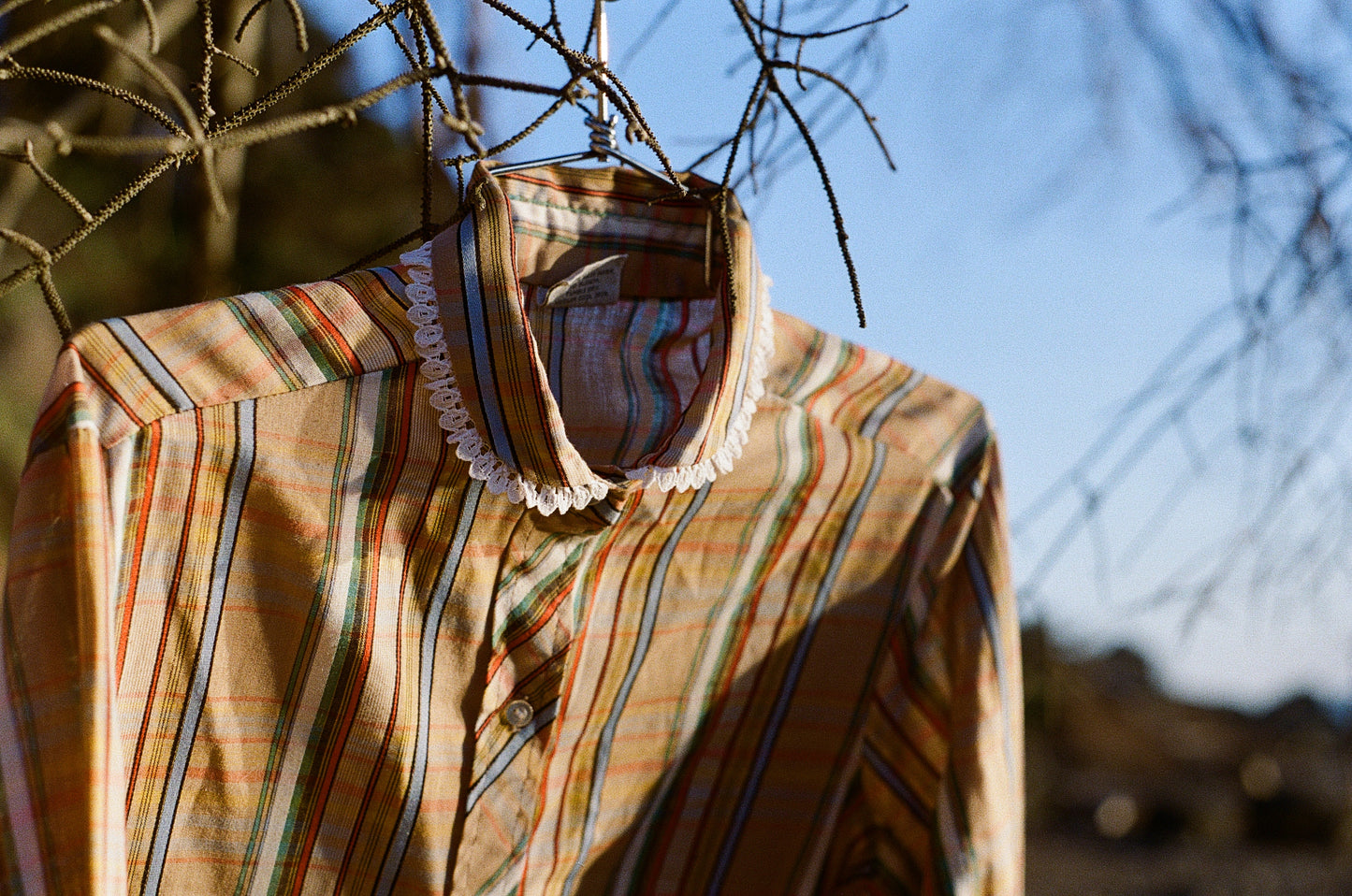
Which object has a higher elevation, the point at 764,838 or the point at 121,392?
the point at 121,392

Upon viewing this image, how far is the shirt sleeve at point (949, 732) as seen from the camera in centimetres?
91

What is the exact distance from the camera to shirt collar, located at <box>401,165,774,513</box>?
2.44 feet

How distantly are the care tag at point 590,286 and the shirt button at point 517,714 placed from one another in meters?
0.34

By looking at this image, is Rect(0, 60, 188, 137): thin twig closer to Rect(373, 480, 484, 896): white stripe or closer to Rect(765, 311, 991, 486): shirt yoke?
Rect(373, 480, 484, 896): white stripe

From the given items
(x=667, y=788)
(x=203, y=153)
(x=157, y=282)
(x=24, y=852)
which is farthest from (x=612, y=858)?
(x=157, y=282)

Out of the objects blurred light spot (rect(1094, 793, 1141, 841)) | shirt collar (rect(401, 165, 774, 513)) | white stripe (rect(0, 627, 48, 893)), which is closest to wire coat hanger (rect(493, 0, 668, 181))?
shirt collar (rect(401, 165, 774, 513))

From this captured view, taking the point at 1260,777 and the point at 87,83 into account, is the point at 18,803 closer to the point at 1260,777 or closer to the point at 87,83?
the point at 87,83

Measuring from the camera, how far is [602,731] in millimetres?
918

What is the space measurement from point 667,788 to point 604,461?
303mm

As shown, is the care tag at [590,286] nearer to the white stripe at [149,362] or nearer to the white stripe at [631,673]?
the white stripe at [631,673]

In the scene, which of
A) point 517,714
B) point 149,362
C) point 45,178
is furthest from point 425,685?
point 45,178

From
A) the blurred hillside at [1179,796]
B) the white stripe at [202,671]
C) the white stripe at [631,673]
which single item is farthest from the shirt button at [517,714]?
the blurred hillside at [1179,796]

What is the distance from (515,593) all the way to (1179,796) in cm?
385

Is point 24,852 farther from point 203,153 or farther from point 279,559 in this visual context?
point 203,153
